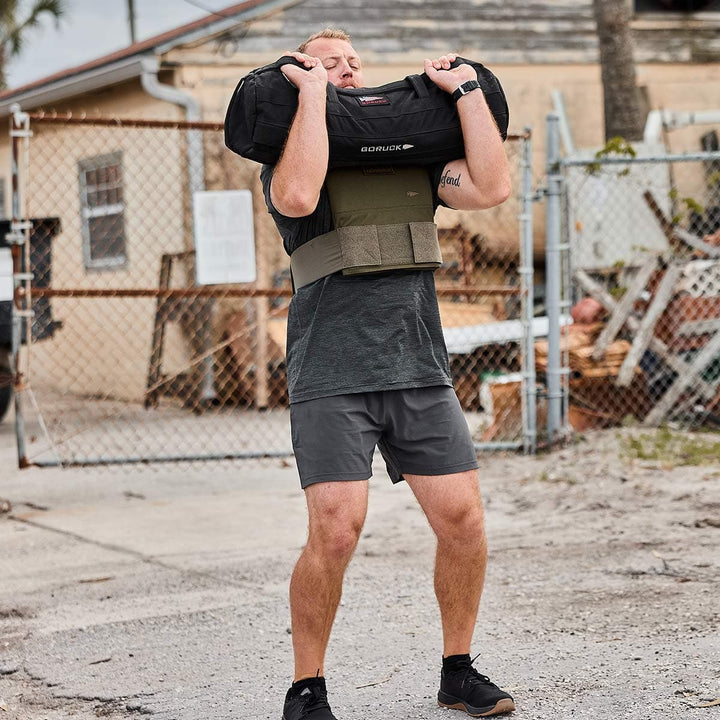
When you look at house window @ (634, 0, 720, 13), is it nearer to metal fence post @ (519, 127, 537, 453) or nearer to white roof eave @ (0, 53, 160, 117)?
white roof eave @ (0, 53, 160, 117)

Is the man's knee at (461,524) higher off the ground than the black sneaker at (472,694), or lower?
higher

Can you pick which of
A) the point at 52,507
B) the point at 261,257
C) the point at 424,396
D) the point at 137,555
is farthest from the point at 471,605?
the point at 261,257

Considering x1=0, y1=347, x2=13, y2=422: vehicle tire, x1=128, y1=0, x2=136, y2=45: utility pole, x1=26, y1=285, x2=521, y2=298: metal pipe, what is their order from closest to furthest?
x1=26, y1=285, x2=521, y2=298: metal pipe → x1=0, y1=347, x2=13, y2=422: vehicle tire → x1=128, y1=0, x2=136, y2=45: utility pole

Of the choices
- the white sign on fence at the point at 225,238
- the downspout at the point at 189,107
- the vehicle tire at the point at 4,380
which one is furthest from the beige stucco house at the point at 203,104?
the white sign on fence at the point at 225,238

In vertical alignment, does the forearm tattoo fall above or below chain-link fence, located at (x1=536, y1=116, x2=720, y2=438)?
above

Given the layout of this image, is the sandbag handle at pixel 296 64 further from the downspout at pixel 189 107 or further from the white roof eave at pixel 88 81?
the white roof eave at pixel 88 81

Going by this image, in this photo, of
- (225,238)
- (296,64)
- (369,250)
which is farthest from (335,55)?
(225,238)

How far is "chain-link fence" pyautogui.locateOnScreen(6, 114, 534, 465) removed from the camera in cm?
929

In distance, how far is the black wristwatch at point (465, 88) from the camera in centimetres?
300

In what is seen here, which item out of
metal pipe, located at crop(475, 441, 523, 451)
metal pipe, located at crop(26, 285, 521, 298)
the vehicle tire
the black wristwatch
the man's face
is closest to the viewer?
the black wristwatch

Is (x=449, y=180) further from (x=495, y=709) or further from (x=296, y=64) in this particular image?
(x=495, y=709)

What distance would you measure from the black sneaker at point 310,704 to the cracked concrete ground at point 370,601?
0.94 feet

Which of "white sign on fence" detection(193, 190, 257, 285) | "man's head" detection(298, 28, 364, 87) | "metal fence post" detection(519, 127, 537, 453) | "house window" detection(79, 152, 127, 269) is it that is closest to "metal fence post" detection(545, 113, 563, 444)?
"metal fence post" detection(519, 127, 537, 453)

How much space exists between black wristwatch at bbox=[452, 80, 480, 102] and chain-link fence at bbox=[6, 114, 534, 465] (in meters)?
4.66
